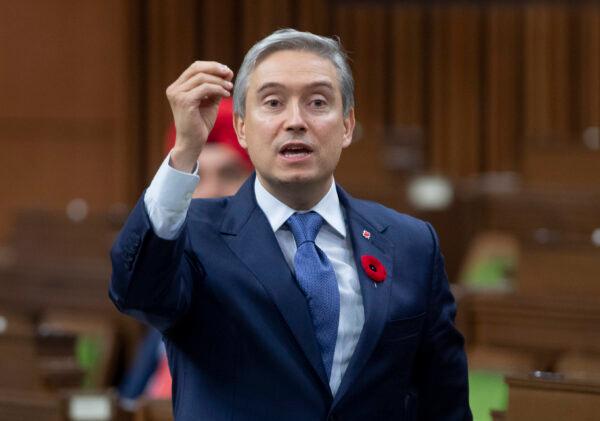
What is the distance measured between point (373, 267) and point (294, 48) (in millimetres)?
249

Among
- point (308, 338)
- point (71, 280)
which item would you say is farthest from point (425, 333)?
point (71, 280)

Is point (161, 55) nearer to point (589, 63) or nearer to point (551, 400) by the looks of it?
point (589, 63)

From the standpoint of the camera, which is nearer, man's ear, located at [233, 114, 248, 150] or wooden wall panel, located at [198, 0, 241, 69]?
man's ear, located at [233, 114, 248, 150]

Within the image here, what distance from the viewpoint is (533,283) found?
8.70 ft

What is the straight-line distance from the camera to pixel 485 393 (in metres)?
1.98

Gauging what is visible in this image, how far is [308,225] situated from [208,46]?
15.2ft

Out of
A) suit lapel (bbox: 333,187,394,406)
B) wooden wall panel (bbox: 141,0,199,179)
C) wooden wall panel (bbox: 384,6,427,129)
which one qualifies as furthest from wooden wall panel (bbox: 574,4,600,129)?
suit lapel (bbox: 333,187,394,406)

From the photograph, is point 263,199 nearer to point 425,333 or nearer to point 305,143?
point 305,143

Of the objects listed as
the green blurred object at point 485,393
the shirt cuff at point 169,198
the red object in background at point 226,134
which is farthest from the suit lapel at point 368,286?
the red object in background at point 226,134

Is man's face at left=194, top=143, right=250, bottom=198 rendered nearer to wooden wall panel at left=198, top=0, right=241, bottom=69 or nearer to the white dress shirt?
the white dress shirt

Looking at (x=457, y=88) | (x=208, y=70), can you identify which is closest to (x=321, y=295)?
(x=208, y=70)

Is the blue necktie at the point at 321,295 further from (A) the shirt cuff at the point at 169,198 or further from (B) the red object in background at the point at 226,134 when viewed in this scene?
(B) the red object in background at the point at 226,134

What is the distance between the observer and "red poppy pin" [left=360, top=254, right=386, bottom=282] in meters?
1.30

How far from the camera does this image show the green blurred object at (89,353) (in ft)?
9.59
